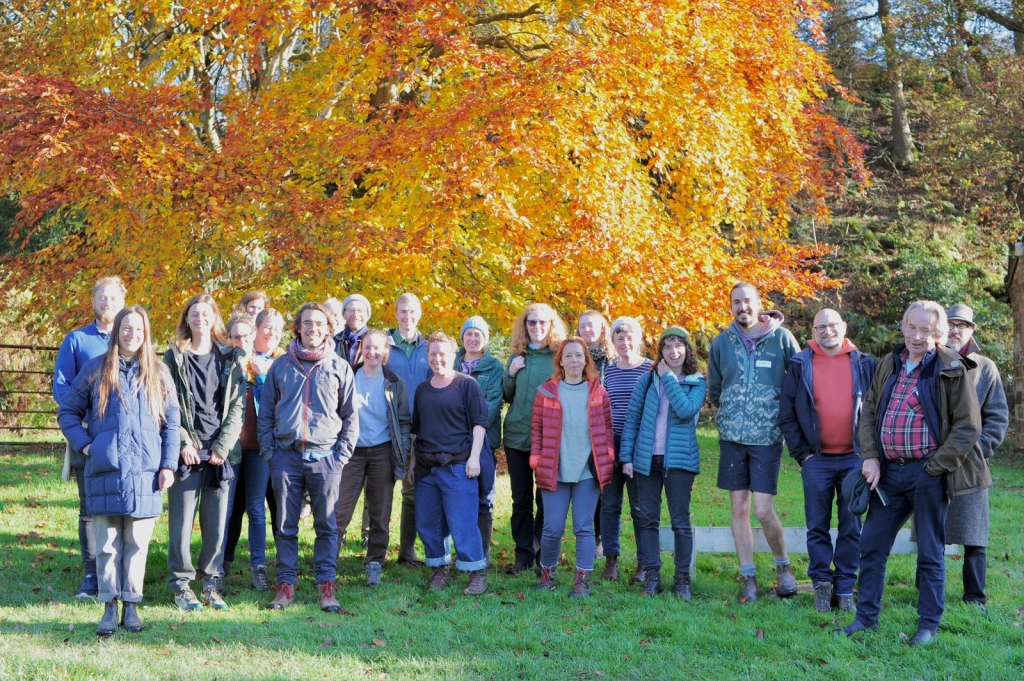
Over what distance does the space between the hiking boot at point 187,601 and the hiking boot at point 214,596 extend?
0.08 metres

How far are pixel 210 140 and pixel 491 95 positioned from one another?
377 cm

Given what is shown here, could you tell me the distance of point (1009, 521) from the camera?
29.0 ft

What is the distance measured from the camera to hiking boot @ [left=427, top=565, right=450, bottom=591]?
20.1 ft

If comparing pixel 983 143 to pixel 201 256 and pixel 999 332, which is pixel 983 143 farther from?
pixel 201 256

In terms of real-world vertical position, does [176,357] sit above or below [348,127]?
below

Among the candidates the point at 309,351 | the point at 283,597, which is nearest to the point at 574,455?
the point at 309,351

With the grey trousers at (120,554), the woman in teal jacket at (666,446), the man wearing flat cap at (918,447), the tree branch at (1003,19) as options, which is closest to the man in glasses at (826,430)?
the man wearing flat cap at (918,447)

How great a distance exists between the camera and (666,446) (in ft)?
19.5

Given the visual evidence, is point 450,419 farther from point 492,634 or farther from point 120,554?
point 120,554

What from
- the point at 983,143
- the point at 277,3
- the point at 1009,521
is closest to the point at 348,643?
the point at 277,3

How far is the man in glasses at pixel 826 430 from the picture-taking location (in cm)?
558

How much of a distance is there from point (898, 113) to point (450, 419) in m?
18.2

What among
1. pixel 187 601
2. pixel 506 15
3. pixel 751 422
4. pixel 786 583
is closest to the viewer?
pixel 187 601

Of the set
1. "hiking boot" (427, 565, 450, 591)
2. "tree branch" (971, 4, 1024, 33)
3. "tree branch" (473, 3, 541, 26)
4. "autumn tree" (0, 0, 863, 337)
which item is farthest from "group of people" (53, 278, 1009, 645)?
"tree branch" (971, 4, 1024, 33)
